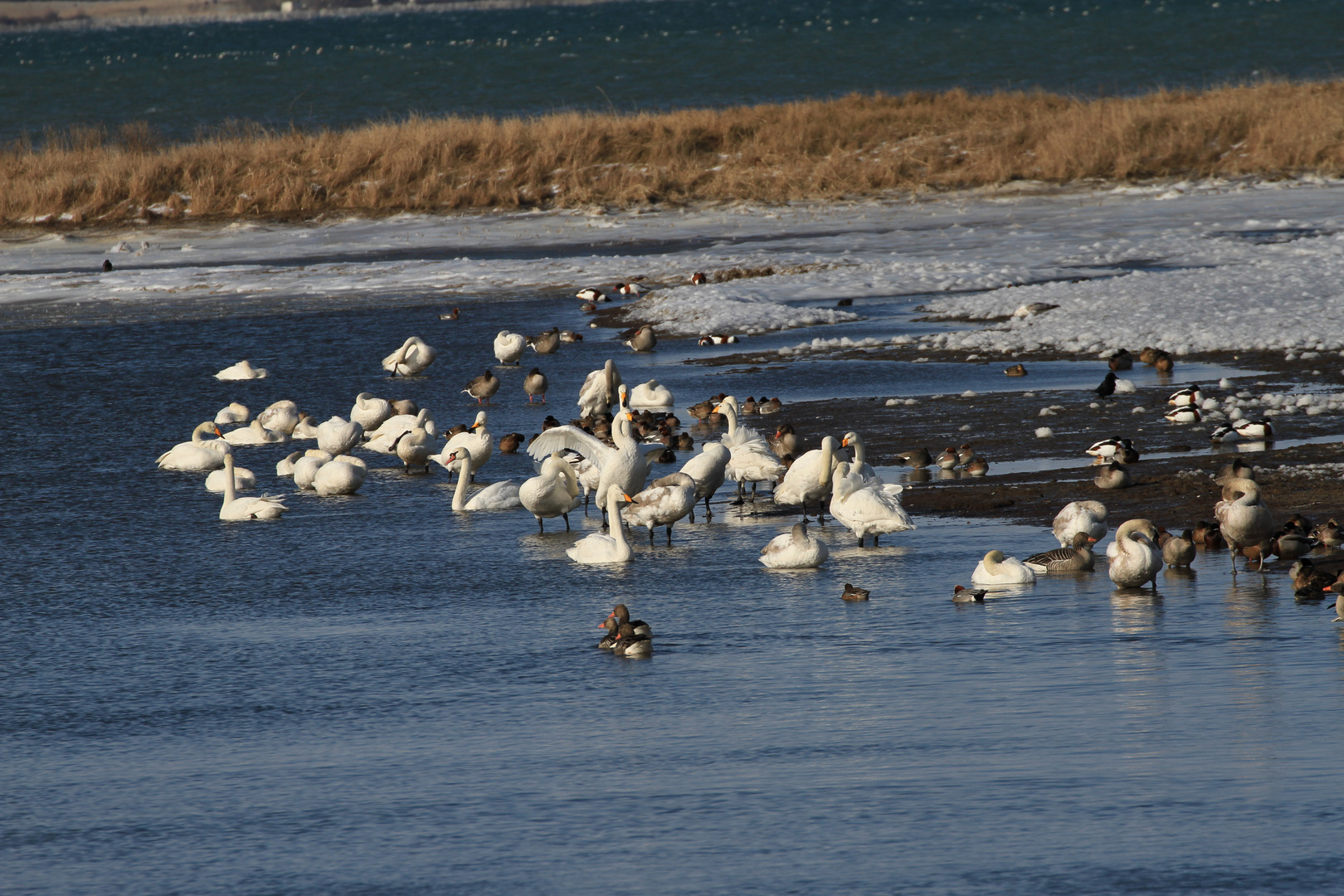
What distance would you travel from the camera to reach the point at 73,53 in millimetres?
115000

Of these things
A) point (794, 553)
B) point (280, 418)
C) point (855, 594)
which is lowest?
point (855, 594)

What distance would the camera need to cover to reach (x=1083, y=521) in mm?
9734

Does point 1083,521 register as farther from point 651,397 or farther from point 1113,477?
point 651,397

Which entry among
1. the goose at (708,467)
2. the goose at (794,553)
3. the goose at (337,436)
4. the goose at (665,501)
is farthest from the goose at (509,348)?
the goose at (794,553)

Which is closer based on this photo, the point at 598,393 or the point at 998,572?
the point at 998,572

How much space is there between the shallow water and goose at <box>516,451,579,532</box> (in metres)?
0.23

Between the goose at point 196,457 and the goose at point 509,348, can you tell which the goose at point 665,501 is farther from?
the goose at point 509,348

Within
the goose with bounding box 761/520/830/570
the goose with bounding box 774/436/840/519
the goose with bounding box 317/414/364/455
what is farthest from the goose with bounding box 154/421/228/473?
the goose with bounding box 761/520/830/570

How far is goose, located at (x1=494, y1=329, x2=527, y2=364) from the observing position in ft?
62.0

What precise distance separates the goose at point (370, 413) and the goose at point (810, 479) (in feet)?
14.6

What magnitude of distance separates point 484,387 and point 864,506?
720cm

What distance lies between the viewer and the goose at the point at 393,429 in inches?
548

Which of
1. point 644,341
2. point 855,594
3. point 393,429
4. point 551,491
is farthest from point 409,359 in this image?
point 855,594

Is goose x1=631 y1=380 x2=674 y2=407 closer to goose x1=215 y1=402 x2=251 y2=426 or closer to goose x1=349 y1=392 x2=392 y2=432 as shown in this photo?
goose x1=349 y1=392 x2=392 y2=432
